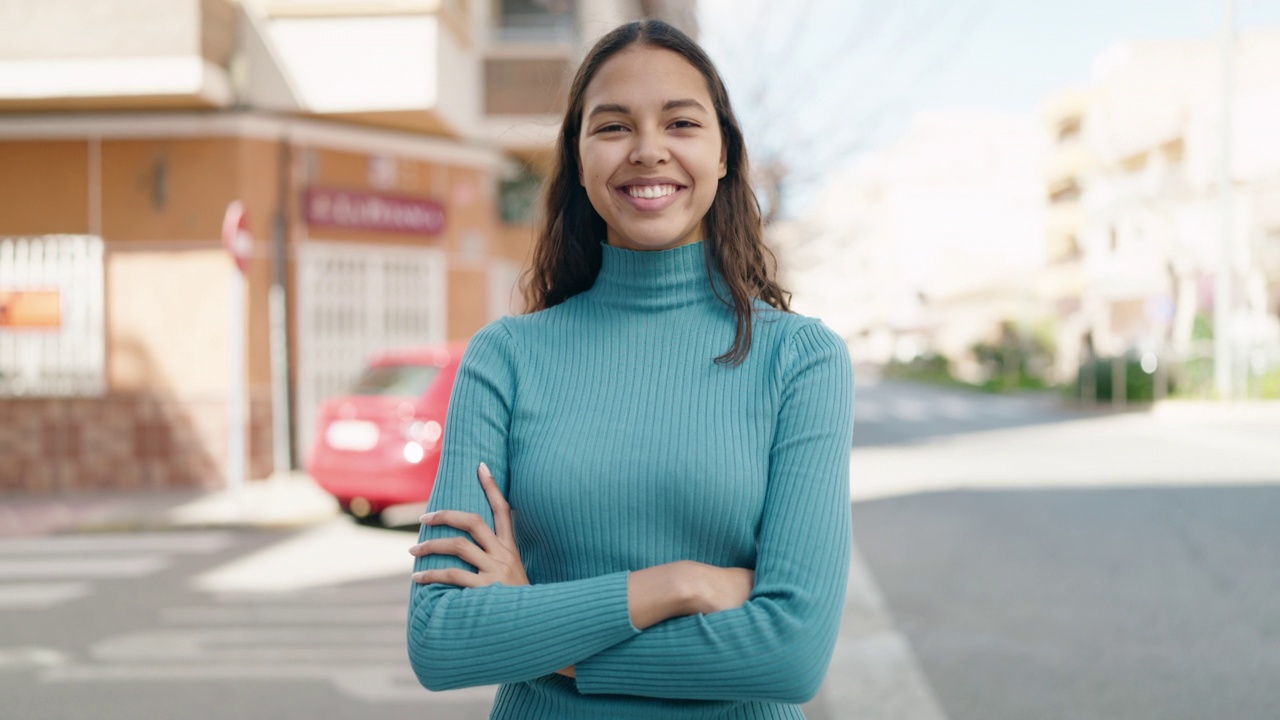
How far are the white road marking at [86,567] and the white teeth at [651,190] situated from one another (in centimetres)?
723

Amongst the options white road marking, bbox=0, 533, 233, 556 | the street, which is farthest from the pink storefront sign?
white road marking, bbox=0, 533, 233, 556

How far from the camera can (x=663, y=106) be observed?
1.94 m

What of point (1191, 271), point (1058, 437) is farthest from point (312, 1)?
point (1191, 271)

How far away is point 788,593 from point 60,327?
13.5 metres

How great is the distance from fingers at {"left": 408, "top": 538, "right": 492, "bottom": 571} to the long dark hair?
20.1 inches

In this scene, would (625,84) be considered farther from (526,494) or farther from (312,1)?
(312,1)

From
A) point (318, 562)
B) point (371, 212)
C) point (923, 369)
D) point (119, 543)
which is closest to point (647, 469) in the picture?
point (318, 562)

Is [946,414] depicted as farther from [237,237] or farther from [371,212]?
[237,237]

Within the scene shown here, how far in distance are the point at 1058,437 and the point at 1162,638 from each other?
1452 cm

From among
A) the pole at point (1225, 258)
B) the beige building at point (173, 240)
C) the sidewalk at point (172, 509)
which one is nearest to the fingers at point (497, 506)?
the sidewalk at point (172, 509)

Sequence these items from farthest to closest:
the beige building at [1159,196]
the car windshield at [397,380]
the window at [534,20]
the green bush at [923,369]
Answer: the green bush at [923,369] → the beige building at [1159,196] → the window at [534,20] → the car windshield at [397,380]

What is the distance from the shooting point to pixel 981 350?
47.4m

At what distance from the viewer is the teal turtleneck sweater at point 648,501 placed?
1771mm

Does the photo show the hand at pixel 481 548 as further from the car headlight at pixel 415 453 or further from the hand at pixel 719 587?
the car headlight at pixel 415 453
